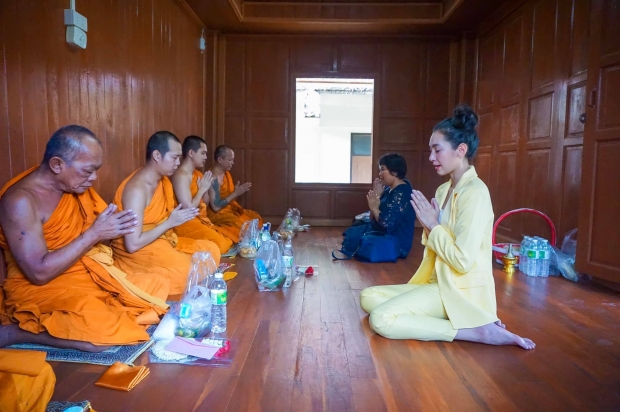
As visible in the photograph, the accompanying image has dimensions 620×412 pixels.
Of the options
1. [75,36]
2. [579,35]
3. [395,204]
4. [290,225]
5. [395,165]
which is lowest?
[290,225]

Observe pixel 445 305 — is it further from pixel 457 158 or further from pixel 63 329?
pixel 63 329

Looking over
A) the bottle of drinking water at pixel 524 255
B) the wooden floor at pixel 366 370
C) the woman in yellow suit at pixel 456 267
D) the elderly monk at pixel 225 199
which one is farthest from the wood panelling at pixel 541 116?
the elderly monk at pixel 225 199

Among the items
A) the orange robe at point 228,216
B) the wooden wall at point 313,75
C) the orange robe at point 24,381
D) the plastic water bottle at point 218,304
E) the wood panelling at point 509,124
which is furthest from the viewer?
the wooden wall at point 313,75

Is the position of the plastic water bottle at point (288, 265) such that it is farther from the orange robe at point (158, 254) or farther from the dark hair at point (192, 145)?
the dark hair at point (192, 145)

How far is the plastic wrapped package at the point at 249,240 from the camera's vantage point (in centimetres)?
446

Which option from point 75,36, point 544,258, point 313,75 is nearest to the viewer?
point 75,36

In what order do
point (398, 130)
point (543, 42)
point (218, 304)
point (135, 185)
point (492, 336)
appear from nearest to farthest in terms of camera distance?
point (492, 336), point (218, 304), point (135, 185), point (543, 42), point (398, 130)

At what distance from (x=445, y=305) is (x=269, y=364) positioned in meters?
0.94

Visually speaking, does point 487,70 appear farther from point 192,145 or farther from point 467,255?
point 467,255

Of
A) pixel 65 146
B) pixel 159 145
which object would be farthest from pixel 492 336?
pixel 159 145

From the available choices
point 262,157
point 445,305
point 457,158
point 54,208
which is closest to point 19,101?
point 54,208

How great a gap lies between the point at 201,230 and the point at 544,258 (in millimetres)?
3159

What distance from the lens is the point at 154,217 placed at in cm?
327

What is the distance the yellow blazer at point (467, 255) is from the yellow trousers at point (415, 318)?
6cm
